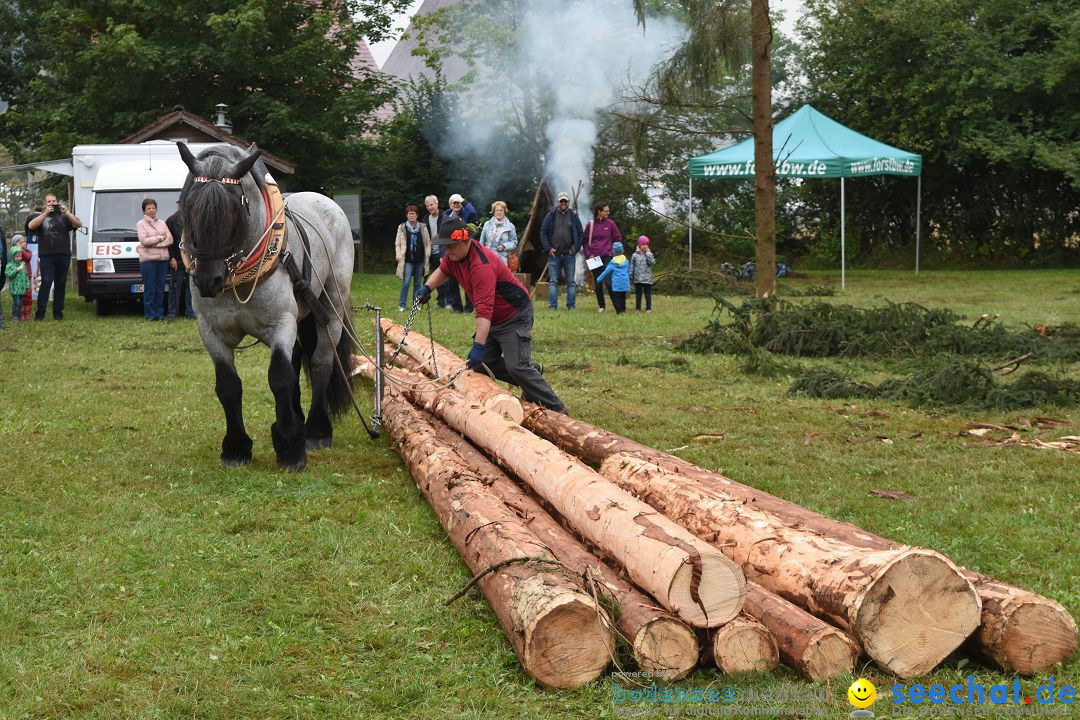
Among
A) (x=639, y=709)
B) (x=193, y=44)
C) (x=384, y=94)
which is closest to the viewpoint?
(x=639, y=709)

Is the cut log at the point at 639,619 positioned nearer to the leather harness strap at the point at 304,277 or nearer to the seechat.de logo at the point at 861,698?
the seechat.de logo at the point at 861,698

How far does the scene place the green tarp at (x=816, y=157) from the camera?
2534 centimetres

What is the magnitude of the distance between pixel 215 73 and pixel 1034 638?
31.7 metres

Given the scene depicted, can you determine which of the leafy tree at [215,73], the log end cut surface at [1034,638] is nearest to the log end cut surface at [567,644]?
the log end cut surface at [1034,638]

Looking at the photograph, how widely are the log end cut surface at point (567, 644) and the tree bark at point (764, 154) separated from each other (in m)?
A: 11.6

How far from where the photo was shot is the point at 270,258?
25.7ft

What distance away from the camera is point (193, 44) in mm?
32062

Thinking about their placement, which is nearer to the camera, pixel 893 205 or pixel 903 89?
pixel 903 89

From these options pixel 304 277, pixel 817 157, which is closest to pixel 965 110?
pixel 817 157

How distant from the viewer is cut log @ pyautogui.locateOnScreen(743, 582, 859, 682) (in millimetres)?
4289

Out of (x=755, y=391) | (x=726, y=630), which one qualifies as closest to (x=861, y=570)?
(x=726, y=630)

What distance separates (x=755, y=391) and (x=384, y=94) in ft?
82.6

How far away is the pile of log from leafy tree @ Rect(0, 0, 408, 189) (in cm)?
2751

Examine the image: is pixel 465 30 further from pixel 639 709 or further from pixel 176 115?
pixel 639 709
